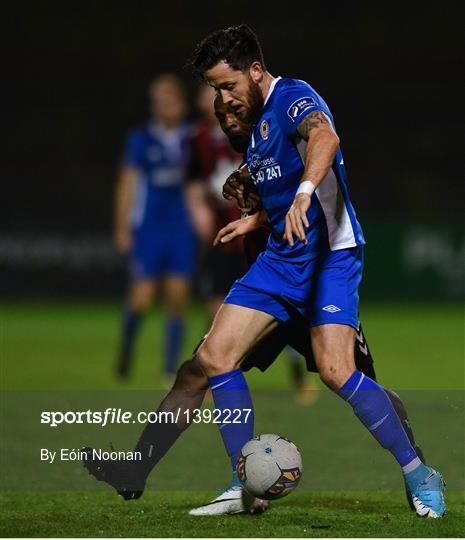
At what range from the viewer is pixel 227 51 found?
4.79 meters

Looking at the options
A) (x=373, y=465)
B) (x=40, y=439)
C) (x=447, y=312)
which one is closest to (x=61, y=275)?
(x=447, y=312)

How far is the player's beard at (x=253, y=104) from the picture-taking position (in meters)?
4.85

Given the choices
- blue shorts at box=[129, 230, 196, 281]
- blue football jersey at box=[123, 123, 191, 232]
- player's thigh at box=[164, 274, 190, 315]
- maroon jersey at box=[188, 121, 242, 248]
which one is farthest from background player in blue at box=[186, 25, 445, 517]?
blue football jersey at box=[123, 123, 191, 232]

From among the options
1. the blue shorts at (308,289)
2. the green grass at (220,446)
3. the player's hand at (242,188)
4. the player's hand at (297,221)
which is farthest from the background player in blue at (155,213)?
the player's hand at (297,221)

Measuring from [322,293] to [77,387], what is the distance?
4.50m

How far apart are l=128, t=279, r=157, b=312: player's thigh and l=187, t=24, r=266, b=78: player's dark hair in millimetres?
5186

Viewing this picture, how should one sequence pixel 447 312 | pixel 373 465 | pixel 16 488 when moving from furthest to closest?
1. pixel 447 312
2. pixel 373 465
3. pixel 16 488

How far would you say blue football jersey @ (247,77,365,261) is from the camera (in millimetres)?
4809

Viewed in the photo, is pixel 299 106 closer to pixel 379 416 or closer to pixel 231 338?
pixel 231 338

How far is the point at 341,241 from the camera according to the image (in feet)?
16.0

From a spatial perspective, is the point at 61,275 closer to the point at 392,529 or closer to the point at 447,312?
the point at 447,312

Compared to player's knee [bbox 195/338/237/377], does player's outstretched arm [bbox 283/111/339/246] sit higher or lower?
higher

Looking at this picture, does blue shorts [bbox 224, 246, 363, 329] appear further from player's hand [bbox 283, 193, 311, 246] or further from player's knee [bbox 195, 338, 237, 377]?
player's hand [bbox 283, 193, 311, 246]
